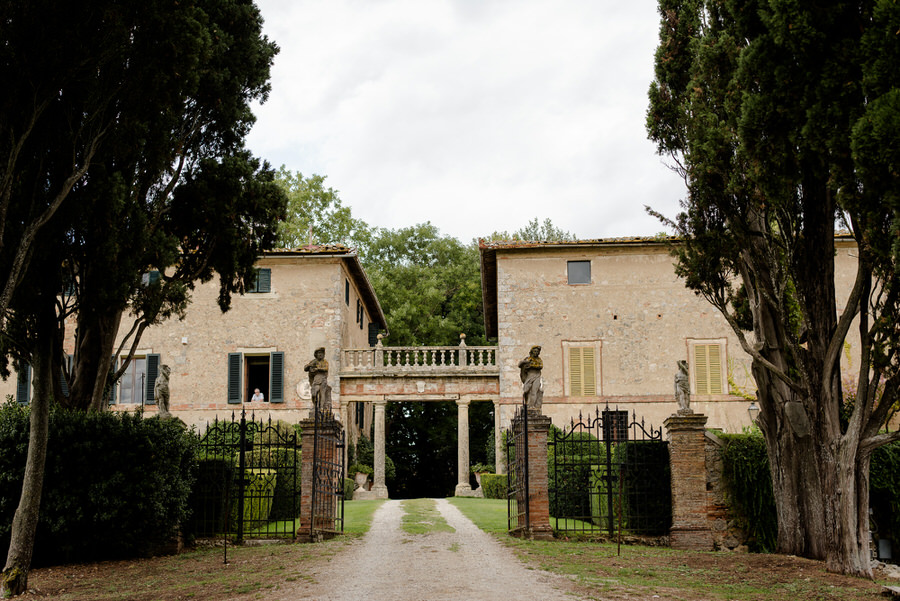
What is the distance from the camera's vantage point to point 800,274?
10695mm

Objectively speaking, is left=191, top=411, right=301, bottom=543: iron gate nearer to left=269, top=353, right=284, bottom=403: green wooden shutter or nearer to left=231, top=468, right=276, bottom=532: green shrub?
left=231, top=468, right=276, bottom=532: green shrub

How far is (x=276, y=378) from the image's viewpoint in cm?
2616

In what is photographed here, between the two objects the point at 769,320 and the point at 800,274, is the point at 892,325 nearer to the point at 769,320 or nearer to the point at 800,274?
the point at 800,274

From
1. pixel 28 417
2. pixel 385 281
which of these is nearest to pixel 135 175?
pixel 28 417

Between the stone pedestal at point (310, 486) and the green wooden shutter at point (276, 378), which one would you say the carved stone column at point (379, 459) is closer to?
the green wooden shutter at point (276, 378)

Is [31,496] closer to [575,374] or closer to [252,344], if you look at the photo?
[252,344]

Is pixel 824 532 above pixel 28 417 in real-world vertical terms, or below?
below

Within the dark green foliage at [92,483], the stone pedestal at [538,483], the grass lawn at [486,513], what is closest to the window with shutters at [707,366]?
the grass lawn at [486,513]

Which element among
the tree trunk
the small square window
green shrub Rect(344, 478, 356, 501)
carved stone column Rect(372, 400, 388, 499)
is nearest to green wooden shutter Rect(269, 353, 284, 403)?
carved stone column Rect(372, 400, 388, 499)

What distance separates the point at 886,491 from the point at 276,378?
57.7 feet

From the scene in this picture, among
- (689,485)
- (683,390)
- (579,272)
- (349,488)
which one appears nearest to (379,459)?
(349,488)

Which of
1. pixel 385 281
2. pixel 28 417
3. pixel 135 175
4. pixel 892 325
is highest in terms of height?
pixel 385 281

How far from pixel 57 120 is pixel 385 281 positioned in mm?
28076

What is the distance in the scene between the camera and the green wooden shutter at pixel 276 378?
85.3 feet
